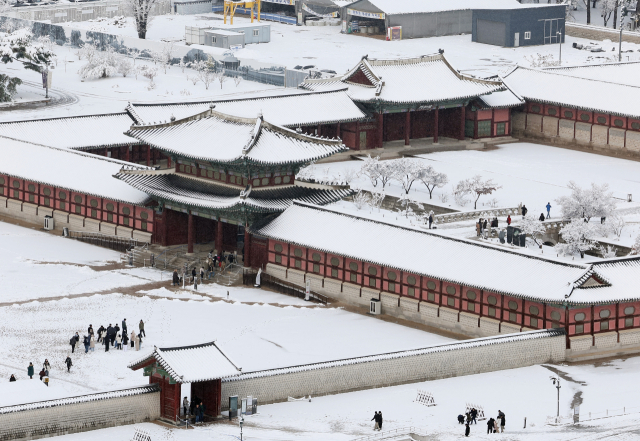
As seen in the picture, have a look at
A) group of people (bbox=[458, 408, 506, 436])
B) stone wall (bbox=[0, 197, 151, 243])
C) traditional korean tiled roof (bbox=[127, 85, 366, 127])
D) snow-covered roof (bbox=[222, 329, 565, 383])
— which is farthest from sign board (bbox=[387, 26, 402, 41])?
group of people (bbox=[458, 408, 506, 436])

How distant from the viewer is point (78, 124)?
114125mm

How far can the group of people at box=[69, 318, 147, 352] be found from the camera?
77.1 meters

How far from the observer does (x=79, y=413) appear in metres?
65.2

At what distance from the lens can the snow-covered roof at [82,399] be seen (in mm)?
63656

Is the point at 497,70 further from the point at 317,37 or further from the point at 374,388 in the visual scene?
the point at 374,388

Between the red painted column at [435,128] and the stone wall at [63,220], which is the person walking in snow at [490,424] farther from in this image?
the red painted column at [435,128]

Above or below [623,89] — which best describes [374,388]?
below

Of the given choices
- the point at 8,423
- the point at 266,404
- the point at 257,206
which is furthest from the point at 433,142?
the point at 8,423

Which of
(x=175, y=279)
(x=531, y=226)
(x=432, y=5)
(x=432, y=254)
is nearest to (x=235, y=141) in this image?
(x=175, y=279)

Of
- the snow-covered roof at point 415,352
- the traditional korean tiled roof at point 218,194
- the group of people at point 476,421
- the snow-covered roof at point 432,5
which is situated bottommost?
the group of people at point 476,421

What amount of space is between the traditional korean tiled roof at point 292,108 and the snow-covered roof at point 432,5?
2115 inches

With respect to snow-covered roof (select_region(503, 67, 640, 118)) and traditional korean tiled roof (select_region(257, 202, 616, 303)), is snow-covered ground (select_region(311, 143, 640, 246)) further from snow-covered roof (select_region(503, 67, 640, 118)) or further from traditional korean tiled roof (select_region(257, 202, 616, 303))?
traditional korean tiled roof (select_region(257, 202, 616, 303))

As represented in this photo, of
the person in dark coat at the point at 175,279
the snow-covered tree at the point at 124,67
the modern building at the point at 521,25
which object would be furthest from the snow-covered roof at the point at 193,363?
the modern building at the point at 521,25

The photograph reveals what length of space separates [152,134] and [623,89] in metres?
47.8
